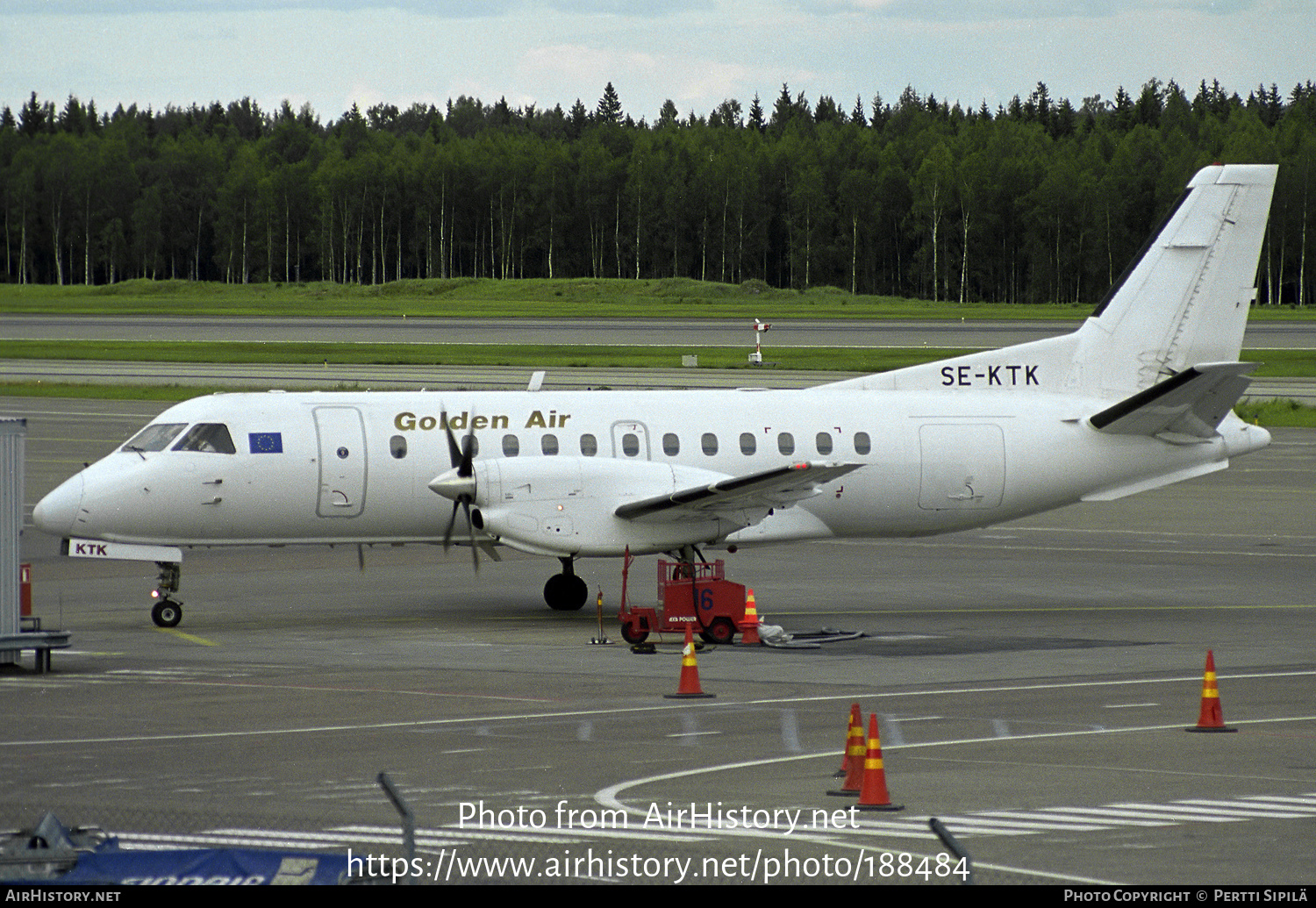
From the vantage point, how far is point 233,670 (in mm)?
18188

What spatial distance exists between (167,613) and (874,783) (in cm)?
1345

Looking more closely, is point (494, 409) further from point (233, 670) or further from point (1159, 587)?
point (1159, 587)

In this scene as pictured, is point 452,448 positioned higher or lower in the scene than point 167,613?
higher

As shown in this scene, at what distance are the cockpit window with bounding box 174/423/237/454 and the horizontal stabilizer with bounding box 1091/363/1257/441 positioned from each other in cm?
1335

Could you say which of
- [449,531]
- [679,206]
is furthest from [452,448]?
[679,206]

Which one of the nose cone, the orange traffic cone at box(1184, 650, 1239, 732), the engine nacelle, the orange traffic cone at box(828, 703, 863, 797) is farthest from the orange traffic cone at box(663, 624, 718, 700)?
the nose cone

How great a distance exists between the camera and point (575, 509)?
71.5ft

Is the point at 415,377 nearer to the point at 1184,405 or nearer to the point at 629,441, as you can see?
the point at 629,441

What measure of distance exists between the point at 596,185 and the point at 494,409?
13005 centimetres

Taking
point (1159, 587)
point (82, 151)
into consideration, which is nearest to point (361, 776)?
point (1159, 587)

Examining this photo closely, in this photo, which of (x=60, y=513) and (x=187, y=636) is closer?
(x=187, y=636)

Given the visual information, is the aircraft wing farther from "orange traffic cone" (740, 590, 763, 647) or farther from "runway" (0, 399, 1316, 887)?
"runway" (0, 399, 1316, 887)

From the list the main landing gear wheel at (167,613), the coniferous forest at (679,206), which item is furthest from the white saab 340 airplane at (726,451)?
the coniferous forest at (679,206)

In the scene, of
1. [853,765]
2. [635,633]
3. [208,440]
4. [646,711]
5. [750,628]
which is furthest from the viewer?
[208,440]
